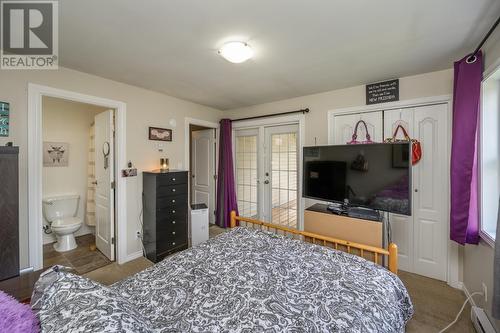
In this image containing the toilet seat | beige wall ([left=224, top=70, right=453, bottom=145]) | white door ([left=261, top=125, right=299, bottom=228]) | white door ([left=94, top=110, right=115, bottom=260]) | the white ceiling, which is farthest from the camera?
white door ([left=261, top=125, right=299, bottom=228])

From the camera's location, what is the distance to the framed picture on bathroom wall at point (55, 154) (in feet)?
10.9

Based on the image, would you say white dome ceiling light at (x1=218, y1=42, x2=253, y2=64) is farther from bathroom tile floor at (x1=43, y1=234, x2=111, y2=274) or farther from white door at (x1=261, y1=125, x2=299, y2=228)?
bathroom tile floor at (x1=43, y1=234, x2=111, y2=274)

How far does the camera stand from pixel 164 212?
288 centimetres

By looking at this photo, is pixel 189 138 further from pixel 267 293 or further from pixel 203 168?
pixel 267 293

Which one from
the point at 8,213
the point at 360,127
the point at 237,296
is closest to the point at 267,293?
the point at 237,296

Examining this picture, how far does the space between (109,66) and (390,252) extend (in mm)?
3181

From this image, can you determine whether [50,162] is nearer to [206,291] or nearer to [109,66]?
[109,66]

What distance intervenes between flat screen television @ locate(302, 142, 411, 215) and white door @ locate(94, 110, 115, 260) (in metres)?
2.60

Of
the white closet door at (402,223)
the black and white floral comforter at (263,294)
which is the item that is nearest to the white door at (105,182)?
the black and white floral comforter at (263,294)

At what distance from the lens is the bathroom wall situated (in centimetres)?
333

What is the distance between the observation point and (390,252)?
157cm

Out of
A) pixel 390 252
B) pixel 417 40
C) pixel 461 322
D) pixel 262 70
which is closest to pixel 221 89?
pixel 262 70

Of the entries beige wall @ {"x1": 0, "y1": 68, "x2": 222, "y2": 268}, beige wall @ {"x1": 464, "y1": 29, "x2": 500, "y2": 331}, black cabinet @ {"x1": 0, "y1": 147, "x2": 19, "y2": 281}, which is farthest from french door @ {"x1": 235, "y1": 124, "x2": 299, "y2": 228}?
black cabinet @ {"x1": 0, "y1": 147, "x2": 19, "y2": 281}

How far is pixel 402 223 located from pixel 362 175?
94cm
